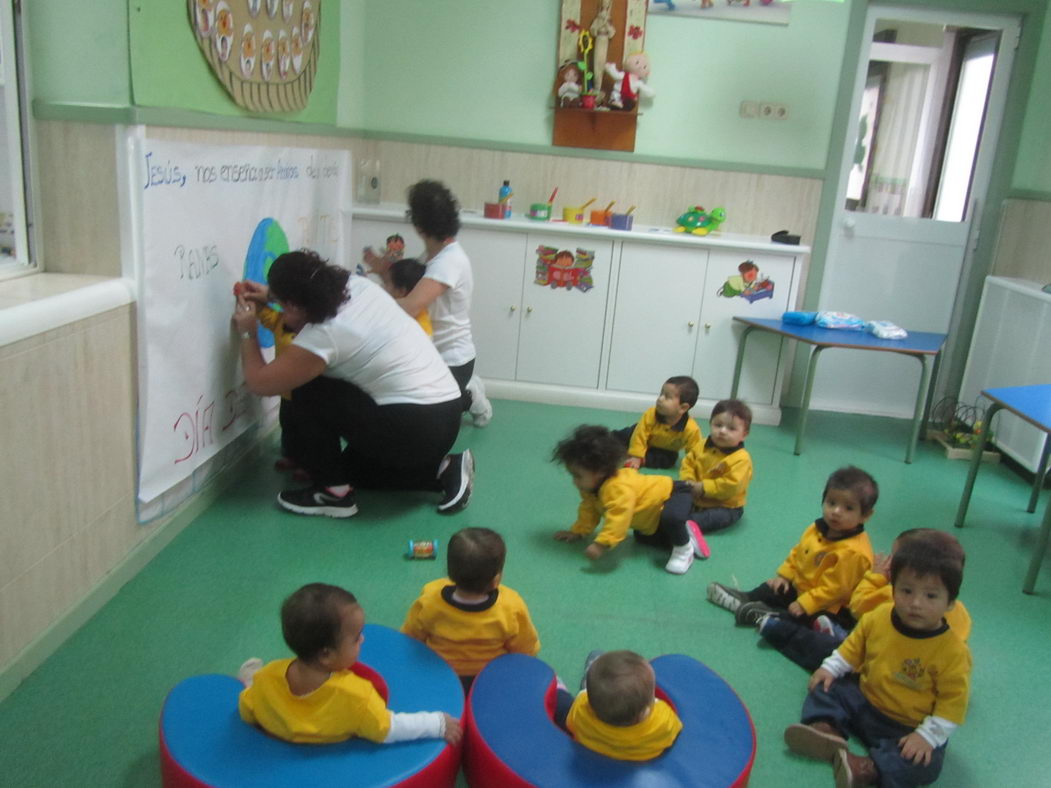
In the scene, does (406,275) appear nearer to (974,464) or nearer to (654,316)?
(654,316)

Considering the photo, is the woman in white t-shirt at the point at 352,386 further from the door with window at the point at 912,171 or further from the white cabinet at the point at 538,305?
the door with window at the point at 912,171

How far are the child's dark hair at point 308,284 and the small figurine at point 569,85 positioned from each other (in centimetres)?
223

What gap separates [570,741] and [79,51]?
2.00m

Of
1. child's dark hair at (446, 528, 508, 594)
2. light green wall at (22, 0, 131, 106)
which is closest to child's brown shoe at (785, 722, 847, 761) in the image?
child's dark hair at (446, 528, 508, 594)

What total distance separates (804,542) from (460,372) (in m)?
1.65

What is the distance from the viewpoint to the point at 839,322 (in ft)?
13.4

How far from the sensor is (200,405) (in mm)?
2646

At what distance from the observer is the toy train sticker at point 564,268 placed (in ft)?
13.8

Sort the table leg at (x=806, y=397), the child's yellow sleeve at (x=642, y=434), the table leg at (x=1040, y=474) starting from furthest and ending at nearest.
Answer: the table leg at (x=806, y=397), the child's yellow sleeve at (x=642, y=434), the table leg at (x=1040, y=474)

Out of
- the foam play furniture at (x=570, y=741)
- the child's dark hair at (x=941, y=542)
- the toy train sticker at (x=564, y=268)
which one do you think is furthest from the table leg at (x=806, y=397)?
the foam play furniture at (x=570, y=741)

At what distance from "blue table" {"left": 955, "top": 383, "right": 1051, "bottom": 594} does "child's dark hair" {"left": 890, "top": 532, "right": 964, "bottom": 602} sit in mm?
1005

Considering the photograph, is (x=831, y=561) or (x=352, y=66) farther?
(x=352, y=66)

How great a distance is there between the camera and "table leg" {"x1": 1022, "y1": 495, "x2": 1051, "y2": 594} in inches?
102

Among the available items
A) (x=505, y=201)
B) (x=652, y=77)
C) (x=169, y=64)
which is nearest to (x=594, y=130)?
(x=652, y=77)
